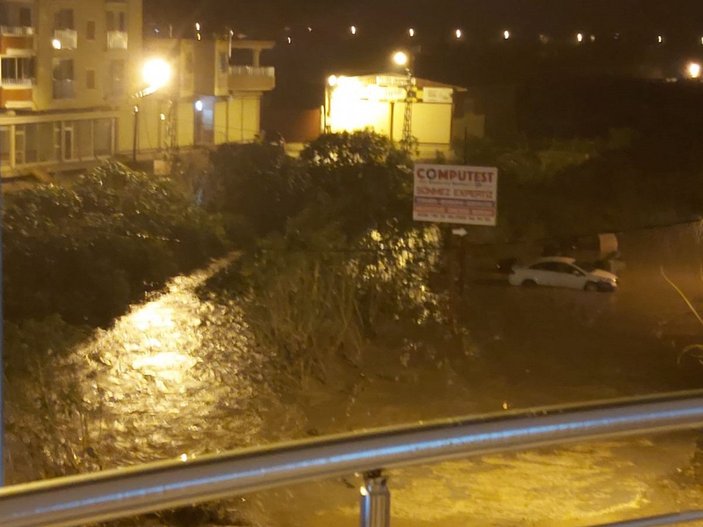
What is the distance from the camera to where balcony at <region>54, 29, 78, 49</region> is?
21.6 meters

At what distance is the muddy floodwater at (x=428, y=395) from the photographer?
24.3 feet

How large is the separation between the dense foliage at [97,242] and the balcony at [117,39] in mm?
9244

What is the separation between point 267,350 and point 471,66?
2304cm

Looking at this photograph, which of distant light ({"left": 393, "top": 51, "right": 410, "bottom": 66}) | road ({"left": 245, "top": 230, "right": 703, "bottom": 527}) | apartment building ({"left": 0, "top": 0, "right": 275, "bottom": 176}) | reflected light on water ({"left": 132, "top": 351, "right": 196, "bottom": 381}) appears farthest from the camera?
distant light ({"left": 393, "top": 51, "right": 410, "bottom": 66})

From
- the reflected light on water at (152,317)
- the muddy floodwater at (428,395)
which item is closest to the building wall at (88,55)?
the muddy floodwater at (428,395)

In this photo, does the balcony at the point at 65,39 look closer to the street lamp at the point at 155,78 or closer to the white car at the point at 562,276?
the street lamp at the point at 155,78

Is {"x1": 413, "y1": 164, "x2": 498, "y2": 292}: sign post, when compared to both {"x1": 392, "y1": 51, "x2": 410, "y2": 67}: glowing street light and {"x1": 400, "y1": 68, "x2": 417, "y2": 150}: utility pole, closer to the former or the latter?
{"x1": 400, "y1": 68, "x2": 417, "y2": 150}: utility pole

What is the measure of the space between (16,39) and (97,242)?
9957 mm

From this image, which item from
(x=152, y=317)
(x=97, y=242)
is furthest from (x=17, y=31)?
(x=152, y=317)

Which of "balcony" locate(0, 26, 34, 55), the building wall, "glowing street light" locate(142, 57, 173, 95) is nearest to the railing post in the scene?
"balcony" locate(0, 26, 34, 55)

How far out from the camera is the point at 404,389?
10.4 metres

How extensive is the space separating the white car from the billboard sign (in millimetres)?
4865

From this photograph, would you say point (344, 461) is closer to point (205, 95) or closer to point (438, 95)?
point (438, 95)

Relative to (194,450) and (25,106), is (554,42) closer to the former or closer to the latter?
(25,106)
